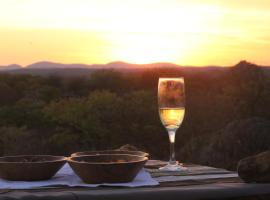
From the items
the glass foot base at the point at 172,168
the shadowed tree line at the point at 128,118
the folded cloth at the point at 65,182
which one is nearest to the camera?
the folded cloth at the point at 65,182

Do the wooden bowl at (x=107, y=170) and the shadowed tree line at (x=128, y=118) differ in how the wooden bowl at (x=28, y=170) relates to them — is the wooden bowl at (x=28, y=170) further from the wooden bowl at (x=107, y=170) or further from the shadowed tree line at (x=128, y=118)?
the shadowed tree line at (x=128, y=118)

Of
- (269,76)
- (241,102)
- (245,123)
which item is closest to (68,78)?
(269,76)

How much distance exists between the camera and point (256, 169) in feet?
7.43

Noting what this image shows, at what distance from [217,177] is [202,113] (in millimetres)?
11450

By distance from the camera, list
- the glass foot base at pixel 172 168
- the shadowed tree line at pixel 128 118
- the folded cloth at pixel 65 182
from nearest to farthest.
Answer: the folded cloth at pixel 65 182
the glass foot base at pixel 172 168
the shadowed tree line at pixel 128 118

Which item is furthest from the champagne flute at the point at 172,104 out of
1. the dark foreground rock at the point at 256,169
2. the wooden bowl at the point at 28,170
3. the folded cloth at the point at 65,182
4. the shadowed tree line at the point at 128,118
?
the shadowed tree line at the point at 128,118

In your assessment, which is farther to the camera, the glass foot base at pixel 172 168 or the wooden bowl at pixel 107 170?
the glass foot base at pixel 172 168

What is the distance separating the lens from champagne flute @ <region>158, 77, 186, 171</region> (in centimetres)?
272

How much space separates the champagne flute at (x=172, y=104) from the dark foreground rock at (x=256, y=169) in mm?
462

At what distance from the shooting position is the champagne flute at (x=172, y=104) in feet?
8.94

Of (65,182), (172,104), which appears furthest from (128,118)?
(65,182)

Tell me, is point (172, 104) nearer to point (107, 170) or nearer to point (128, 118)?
point (107, 170)

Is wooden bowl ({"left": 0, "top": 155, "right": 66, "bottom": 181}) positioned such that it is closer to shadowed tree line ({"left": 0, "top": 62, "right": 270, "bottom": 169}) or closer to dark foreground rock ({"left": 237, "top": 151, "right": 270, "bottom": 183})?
dark foreground rock ({"left": 237, "top": 151, "right": 270, "bottom": 183})

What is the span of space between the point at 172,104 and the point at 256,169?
583 mm
